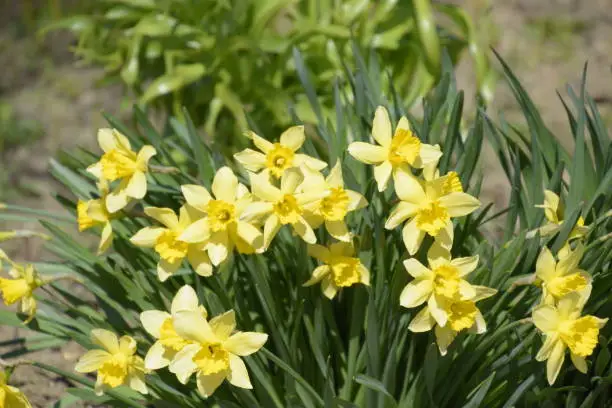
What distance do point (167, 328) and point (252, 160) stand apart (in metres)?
0.27

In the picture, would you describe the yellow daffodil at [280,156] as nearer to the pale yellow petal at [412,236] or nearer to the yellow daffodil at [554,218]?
the pale yellow petal at [412,236]

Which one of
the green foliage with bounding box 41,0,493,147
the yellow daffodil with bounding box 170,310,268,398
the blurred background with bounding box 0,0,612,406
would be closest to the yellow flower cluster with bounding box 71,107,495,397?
the yellow daffodil with bounding box 170,310,268,398

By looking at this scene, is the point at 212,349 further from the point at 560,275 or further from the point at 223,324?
the point at 560,275

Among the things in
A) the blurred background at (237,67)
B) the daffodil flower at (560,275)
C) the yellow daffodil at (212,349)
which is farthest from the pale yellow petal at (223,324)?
the blurred background at (237,67)

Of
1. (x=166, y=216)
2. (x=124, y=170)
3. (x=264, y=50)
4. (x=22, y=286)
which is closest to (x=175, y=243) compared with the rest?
(x=166, y=216)

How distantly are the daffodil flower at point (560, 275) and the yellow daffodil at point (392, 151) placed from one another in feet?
0.72

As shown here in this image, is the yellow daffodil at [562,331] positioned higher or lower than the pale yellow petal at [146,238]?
lower

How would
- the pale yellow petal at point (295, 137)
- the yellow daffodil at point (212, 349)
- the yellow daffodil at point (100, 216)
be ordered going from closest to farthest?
the yellow daffodil at point (212, 349) → the pale yellow petal at point (295, 137) → the yellow daffodil at point (100, 216)

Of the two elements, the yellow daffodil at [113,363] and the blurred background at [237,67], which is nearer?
the yellow daffodil at [113,363]

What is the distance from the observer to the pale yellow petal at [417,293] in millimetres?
1260

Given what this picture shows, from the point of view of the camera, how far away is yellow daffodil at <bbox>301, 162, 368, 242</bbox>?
126 cm

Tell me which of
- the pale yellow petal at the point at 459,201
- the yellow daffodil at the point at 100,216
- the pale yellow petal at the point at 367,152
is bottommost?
the yellow daffodil at the point at 100,216

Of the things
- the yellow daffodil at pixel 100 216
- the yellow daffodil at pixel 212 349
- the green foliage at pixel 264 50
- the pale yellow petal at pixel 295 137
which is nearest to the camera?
the yellow daffodil at pixel 212 349

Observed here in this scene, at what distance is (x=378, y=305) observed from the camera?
1376 mm
